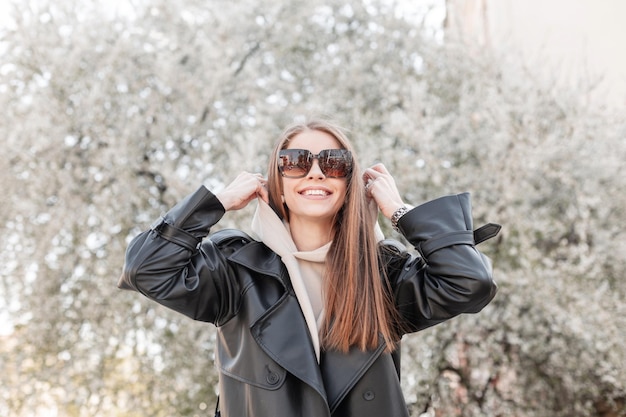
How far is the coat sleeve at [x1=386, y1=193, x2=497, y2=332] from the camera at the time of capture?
200cm

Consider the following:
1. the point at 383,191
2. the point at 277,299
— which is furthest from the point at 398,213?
the point at 277,299

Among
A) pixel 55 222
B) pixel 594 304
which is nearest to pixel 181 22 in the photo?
pixel 55 222

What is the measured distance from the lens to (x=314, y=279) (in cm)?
218

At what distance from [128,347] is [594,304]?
9.83ft

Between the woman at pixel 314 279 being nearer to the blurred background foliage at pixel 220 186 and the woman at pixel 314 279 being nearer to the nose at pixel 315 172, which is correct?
the nose at pixel 315 172

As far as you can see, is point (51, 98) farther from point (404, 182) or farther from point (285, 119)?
point (404, 182)

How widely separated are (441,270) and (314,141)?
58cm

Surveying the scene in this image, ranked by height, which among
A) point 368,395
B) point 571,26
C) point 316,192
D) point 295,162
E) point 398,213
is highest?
point 295,162

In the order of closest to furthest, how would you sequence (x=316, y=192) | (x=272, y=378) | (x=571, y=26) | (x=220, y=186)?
(x=272, y=378) → (x=316, y=192) → (x=220, y=186) → (x=571, y=26)

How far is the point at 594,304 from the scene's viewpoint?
4309mm

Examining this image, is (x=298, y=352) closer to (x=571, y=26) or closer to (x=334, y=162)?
(x=334, y=162)

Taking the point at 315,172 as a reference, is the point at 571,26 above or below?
below

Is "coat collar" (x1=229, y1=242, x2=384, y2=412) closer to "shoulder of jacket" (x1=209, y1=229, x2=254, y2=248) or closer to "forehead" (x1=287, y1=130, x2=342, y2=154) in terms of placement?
"shoulder of jacket" (x1=209, y1=229, x2=254, y2=248)

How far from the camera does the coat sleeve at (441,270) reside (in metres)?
2.00
